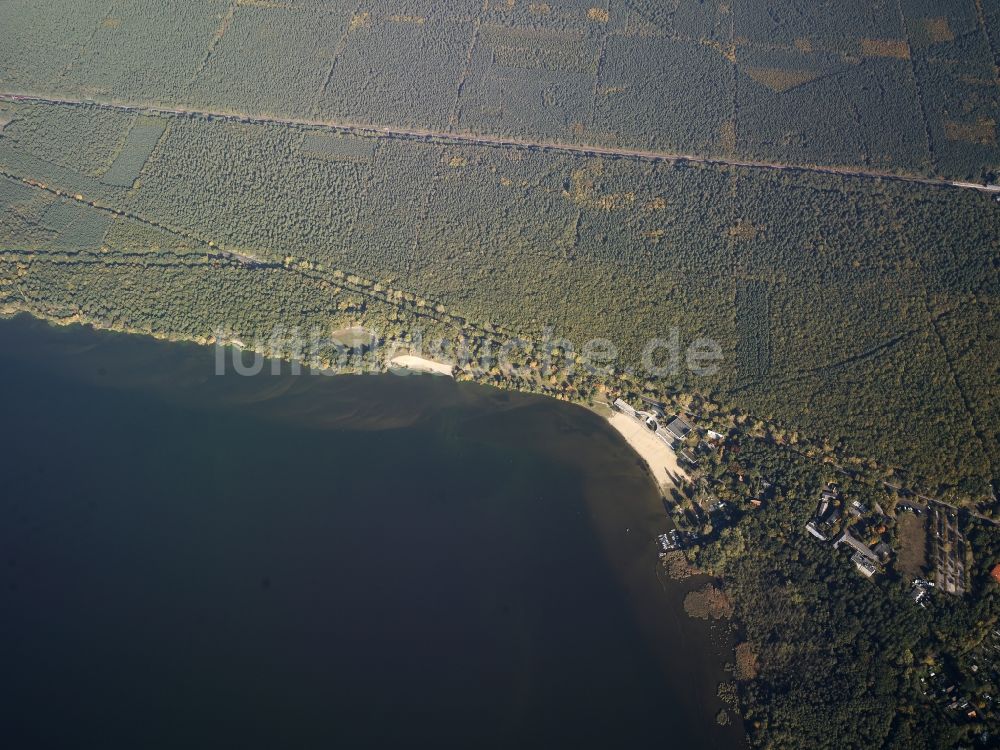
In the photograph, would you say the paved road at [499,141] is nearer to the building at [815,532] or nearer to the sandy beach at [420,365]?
the sandy beach at [420,365]

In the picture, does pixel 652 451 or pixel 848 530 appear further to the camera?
pixel 652 451

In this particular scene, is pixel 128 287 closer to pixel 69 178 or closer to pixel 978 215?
pixel 69 178

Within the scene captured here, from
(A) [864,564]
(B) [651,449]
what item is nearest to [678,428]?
(B) [651,449]

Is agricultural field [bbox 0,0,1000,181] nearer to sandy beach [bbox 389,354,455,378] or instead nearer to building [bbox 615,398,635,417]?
sandy beach [bbox 389,354,455,378]

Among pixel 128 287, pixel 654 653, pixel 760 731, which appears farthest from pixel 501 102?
pixel 760 731

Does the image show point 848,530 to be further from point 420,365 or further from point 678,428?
point 420,365
